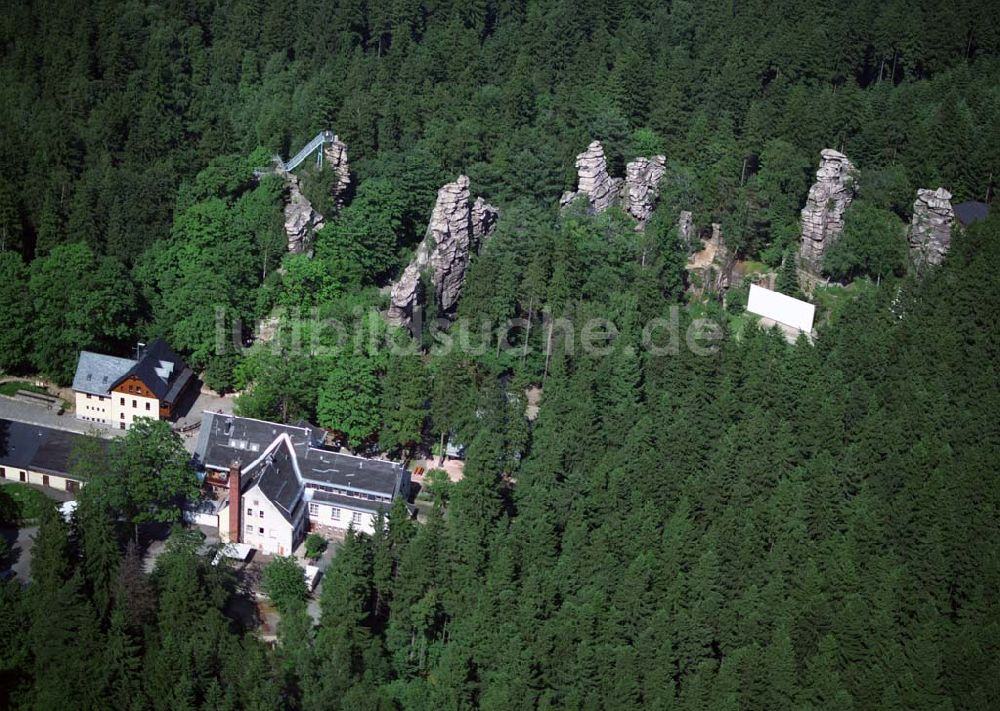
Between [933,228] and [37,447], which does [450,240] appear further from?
[933,228]

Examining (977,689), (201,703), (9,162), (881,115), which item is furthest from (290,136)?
(977,689)

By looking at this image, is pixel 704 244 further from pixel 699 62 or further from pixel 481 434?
pixel 481 434

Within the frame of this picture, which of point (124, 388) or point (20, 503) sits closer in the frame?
point (20, 503)

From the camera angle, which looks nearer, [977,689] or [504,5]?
[977,689]

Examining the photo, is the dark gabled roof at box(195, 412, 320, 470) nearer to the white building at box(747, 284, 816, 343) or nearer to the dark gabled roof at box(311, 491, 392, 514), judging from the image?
the dark gabled roof at box(311, 491, 392, 514)

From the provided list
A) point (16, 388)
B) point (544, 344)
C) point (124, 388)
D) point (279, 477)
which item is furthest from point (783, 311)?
point (16, 388)

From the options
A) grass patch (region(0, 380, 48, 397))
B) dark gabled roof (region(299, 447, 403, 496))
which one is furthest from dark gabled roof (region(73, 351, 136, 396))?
dark gabled roof (region(299, 447, 403, 496))

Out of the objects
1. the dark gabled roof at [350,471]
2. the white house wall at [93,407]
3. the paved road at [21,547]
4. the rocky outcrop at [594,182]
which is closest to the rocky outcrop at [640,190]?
the rocky outcrop at [594,182]
